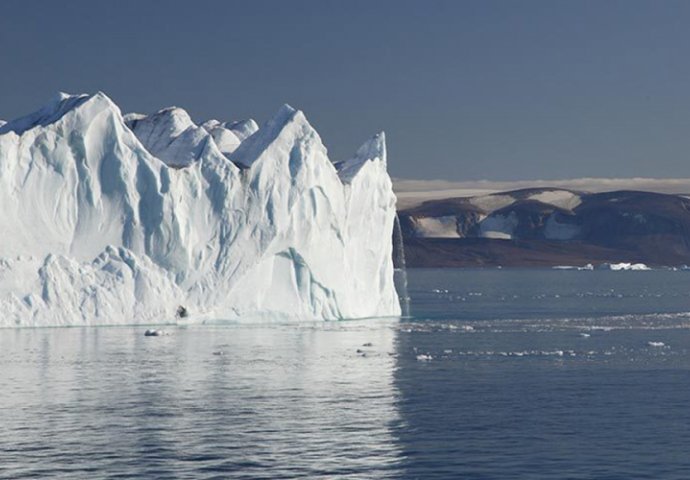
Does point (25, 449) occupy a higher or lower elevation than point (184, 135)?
lower

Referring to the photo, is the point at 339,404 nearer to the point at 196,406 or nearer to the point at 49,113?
the point at 196,406

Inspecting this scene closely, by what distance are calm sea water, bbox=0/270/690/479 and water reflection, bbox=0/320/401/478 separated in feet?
0.22

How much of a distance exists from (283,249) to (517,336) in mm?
11781

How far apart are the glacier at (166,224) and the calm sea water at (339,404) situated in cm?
191

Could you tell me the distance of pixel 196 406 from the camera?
34.0 meters

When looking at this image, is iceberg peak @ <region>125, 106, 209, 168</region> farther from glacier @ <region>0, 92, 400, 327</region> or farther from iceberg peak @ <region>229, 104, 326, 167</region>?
iceberg peak @ <region>229, 104, 326, 167</region>

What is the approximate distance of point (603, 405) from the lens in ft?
113

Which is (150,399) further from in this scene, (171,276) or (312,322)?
(312,322)

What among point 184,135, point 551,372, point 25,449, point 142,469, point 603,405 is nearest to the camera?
point 142,469

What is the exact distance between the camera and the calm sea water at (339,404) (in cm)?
2641

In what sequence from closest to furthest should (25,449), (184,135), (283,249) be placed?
1. (25,449)
2. (283,249)
3. (184,135)

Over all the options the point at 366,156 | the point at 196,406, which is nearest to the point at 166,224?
the point at 366,156

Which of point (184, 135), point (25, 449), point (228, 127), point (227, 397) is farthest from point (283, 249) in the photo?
point (25, 449)

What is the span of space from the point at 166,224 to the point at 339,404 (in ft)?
82.0
